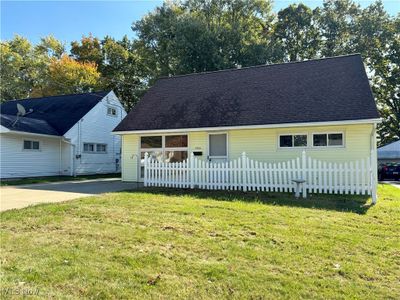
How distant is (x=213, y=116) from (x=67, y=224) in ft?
29.1

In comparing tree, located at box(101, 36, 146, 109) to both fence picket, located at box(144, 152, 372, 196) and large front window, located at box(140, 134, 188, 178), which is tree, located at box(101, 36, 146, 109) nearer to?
large front window, located at box(140, 134, 188, 178)

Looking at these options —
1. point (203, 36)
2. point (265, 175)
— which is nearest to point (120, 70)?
point (203, 36)

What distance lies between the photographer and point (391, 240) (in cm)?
533

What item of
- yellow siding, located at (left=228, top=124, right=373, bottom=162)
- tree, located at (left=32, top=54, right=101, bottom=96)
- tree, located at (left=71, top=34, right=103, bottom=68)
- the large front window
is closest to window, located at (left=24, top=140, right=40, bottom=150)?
the large front window

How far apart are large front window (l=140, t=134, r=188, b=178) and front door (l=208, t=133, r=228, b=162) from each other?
1.14 meters

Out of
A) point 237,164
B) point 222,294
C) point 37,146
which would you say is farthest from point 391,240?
point 37,146

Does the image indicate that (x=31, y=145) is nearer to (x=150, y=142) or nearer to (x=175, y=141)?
(x=150, y=142)

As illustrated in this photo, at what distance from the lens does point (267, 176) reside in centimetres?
1103

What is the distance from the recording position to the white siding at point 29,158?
725 inches

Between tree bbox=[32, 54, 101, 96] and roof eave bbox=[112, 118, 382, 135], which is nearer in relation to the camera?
roof eave bbox=[112, 118, 382, 135]

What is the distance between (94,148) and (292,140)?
16.3 metres

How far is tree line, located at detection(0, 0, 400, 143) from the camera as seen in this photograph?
28.7 meters

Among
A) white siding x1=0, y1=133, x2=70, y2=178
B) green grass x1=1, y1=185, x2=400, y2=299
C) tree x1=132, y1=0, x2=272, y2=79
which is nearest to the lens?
green grass x1=1, y1=185, x2=400, y2=299

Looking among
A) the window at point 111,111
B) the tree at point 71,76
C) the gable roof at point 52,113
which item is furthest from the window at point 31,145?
the tree at point 71,76
